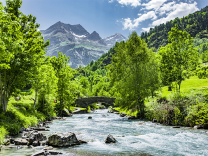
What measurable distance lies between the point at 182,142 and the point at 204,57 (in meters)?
138

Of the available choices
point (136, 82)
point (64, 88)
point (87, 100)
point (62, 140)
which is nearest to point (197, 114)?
point (136, 82)

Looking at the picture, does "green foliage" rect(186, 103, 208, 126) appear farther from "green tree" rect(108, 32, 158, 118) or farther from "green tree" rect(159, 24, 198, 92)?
"green tree" rect(108, 32, 158, 118)

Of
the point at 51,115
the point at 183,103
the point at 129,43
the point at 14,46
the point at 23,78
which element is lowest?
the point at 51,115

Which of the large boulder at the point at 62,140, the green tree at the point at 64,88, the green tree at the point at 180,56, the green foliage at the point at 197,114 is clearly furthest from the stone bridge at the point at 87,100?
the large boulder at the point at 62,140

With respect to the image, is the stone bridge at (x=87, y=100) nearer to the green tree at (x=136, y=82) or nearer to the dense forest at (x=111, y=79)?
the dense forest at (x=111, y=79)

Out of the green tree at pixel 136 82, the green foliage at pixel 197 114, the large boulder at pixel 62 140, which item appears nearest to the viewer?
the large boulder at pixel 62 140

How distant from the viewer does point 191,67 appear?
92.8ft

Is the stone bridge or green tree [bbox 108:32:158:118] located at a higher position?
green tree [bbox 108:32:158:118]

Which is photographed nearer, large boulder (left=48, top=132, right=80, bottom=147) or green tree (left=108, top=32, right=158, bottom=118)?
large boulder (left=48, top=132, right=80, bottom=147)

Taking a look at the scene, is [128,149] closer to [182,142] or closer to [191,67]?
[182,142]

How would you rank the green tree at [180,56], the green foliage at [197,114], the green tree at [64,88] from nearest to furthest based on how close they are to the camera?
the green foliage at [197,114], the green tree at [180,56], the green tree at [64,88]

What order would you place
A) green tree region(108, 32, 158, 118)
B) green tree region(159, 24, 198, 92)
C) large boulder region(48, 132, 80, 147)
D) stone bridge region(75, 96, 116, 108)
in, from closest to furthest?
large boulder region(48, 132, 80, 147)
green tree region(159, 24, 198, 92)
green tree region(108, 32, 158, 118)
stone bridge region(75, 96, 116, 108)

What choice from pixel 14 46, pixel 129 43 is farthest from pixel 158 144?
pixel 129 43

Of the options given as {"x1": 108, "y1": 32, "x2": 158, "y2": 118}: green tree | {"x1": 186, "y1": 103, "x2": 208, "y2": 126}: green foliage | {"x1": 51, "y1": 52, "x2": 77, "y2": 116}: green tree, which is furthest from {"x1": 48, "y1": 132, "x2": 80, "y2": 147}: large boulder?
{"x1": 51, "y1": 52, "x2": 77, "y2": 116}: green tree
